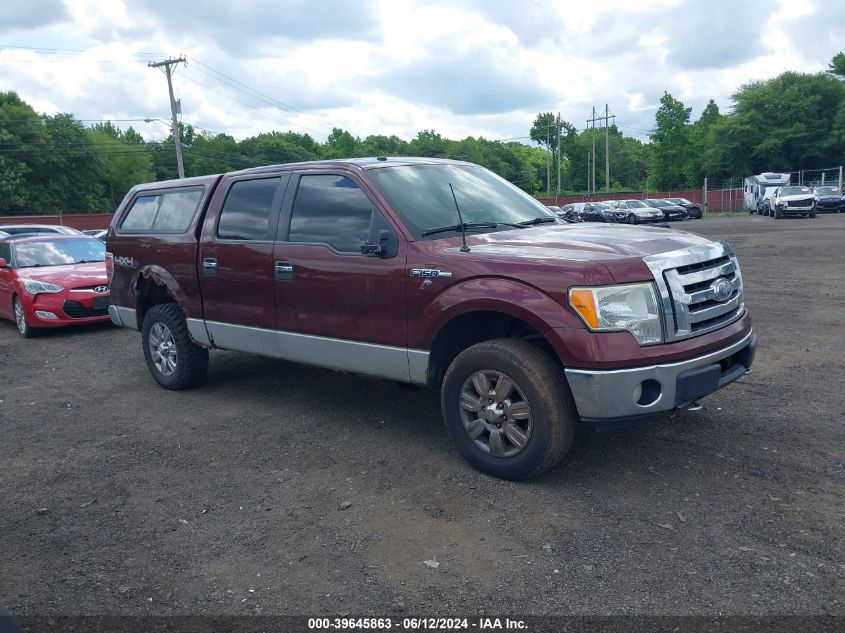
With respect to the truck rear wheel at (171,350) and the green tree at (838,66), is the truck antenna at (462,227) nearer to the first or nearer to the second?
the truck rear wheel at (171,350)

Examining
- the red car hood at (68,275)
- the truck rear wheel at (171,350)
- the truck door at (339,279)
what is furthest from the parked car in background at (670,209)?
the truck door at (339,279)

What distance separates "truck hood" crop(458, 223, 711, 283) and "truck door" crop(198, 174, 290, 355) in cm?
175

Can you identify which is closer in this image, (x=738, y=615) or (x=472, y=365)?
(x=738, y=615)

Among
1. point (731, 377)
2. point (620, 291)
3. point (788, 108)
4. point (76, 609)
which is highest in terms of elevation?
point (788, 108)

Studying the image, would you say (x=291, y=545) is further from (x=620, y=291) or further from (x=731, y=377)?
(x=731, y=377)

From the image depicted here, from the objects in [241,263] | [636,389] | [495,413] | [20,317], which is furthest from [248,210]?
[20,317]

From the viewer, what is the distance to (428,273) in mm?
4758

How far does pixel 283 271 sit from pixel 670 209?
141 feet

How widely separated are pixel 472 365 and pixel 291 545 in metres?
1.46

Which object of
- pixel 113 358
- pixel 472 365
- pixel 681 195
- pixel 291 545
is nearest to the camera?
pixel 291 545

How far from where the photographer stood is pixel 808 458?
182 inches

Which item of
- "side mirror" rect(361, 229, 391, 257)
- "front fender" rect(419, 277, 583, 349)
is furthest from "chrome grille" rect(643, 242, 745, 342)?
"side mirror" rect(361, 229, 391, 257)

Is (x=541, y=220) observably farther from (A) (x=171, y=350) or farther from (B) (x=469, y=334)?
(A) (x=171, y=350)

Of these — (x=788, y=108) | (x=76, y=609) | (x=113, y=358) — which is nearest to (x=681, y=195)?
(x=788, y=108)
